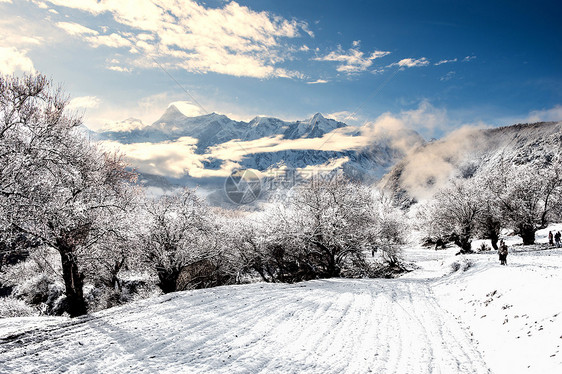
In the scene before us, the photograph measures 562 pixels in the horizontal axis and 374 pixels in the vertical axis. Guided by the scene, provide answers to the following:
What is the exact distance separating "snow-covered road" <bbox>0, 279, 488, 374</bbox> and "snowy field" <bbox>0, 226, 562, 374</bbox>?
0.12 ft

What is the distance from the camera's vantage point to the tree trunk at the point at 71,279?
1388 centimetres

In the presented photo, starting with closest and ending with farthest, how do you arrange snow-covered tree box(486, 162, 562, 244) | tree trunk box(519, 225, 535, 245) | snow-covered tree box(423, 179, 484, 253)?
1. snow-covered tree box(486, 162, 562, 244)
2. tree trunk box(519, 225, 535, 245)
3. snow-covered tree box(423, 179, 484, 253)

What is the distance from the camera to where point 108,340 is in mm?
9383

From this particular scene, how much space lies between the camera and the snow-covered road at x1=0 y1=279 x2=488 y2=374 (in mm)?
8227

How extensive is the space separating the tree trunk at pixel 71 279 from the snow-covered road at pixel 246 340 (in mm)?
2759

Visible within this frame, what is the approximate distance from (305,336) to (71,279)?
12778 mm

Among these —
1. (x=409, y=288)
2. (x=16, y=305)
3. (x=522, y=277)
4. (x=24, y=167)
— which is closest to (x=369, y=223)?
(x=409, y=288)

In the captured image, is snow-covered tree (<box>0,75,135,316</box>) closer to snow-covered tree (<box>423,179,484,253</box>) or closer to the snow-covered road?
the snow-covered road

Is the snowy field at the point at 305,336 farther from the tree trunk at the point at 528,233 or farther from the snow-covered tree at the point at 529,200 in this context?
the tree trunk at the point at 528,233

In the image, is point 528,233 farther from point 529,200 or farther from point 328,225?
point 328,225

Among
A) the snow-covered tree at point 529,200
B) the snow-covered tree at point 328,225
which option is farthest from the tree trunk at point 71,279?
the snow-covered tree at point 529,200

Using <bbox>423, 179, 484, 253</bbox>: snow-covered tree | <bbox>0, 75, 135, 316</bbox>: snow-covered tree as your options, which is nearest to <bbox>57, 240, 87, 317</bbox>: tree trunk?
<bbox>0, 75, 135, 316</bbox>: snow-covered tree

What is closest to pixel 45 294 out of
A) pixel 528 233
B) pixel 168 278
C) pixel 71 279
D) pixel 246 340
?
pixel 168 278

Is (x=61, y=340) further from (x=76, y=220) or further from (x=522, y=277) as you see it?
(x=522, y=277)
